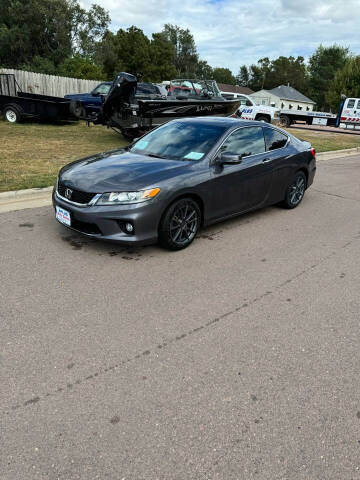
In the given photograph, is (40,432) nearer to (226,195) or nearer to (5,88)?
(226,195)

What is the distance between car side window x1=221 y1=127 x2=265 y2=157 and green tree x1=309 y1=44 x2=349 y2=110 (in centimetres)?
8453

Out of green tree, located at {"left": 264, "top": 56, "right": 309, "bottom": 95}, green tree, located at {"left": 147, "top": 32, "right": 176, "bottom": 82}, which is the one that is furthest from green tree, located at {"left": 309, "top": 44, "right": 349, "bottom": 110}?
green tree, located at {"left": 147, "top": 32, "right": 176, "bottom": 82}

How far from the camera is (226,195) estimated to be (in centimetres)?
499

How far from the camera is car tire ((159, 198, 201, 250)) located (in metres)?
4.32

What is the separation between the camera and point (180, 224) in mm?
4496

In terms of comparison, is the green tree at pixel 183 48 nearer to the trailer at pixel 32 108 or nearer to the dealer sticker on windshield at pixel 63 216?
the trailer at pixel 32 108

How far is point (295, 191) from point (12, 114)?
13205 mm

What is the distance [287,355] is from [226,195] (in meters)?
2.59

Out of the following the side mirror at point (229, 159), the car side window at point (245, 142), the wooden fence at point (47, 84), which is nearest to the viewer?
the side mirror at point (229, 159)

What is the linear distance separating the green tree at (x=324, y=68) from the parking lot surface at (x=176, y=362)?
86846 millimetres

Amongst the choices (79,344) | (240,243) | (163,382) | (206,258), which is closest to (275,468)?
(163,382)

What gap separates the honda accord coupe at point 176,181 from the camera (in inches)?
161

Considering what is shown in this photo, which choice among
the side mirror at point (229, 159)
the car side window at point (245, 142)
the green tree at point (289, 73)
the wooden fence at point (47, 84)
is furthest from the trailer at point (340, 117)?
the green tree at point (289, 73)

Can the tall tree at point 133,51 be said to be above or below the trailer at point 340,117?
above
